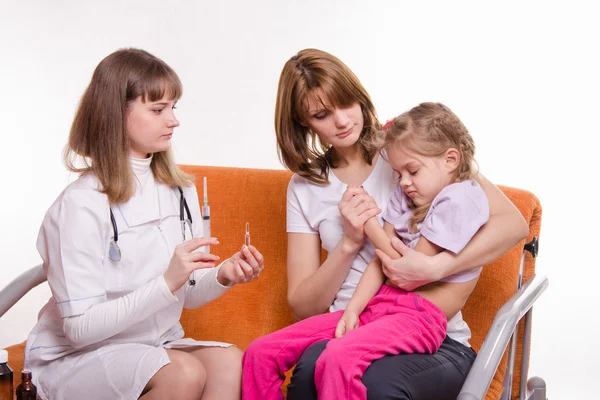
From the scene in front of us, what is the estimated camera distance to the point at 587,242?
377cm

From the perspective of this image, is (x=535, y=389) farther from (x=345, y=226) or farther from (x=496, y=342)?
(x=345, y=226)

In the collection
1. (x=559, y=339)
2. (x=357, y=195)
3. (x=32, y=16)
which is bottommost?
(x=559, y=339)

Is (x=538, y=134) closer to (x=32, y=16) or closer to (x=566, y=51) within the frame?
(x=566, y=51)

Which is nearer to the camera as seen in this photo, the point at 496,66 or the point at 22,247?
the point at 496,66

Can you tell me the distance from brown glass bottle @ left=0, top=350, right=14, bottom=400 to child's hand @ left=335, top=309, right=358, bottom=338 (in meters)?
0.79

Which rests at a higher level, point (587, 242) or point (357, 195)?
point (357, 195)

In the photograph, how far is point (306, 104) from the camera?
2324 millimetres

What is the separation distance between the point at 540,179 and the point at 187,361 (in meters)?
2.18

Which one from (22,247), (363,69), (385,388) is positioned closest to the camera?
(385,388)

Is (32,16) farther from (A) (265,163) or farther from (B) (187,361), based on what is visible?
(B) (187,361)

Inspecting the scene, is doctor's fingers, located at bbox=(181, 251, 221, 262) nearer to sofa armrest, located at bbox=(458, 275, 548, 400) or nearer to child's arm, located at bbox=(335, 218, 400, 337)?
child's arm, located at bbox=(335, 218, 400, 337)

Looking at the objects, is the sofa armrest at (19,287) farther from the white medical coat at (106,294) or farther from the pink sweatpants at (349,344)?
the pink sweatpants at (349,344)

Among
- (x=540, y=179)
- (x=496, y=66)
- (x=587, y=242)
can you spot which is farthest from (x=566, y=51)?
(x=587, y=242)

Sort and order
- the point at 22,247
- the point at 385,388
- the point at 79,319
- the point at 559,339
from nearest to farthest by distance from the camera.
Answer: the point at 385,388 → the point at 79,319 → the point at 559,339 → the point at 22,247
